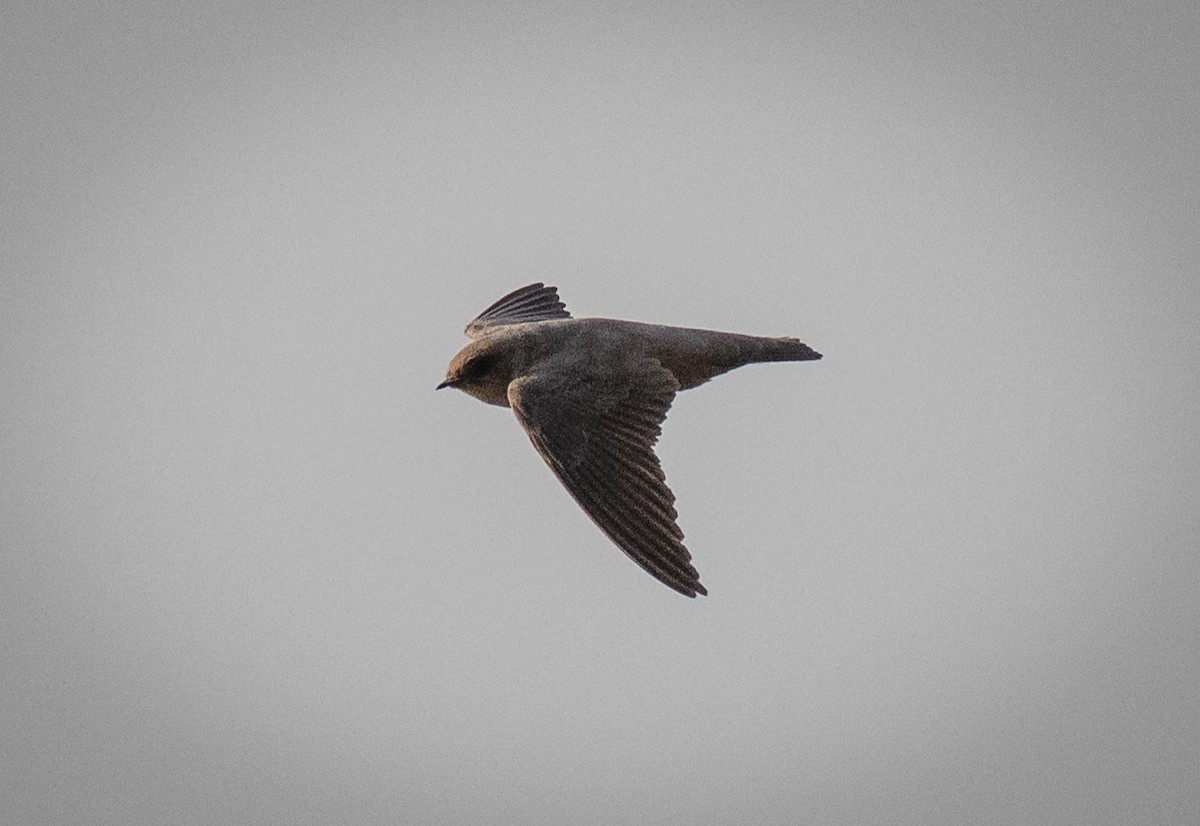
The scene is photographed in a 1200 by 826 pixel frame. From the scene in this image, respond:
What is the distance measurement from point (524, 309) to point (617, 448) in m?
1.87

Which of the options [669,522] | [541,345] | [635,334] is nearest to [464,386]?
[541,345]

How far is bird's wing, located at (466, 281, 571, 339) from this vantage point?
6.25 meters

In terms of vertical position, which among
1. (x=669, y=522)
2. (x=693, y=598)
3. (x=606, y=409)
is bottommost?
(x=693, y=598)

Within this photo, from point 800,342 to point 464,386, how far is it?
127cm

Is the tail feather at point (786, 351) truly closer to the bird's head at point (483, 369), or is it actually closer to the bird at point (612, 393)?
the bird at point (612, 393)

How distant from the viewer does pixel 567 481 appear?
4578 millimetres

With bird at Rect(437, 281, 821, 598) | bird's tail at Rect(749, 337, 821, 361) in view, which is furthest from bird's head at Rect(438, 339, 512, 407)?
bird's tail at Rect(749, 337, 821, 361)

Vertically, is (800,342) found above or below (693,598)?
above

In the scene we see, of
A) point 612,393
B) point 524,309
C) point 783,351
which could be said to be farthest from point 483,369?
point 524,309

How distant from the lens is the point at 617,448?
4684 mm

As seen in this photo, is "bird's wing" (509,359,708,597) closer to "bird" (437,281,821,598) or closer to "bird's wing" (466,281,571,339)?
"bird" (437,281,821,598)

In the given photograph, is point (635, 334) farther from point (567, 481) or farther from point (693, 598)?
point (693, 598)

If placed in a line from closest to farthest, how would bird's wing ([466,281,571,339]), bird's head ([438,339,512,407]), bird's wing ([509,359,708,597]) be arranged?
bird's wing ([509,359,708,597]) → bird's head ([438,339,512,407]) → bird's wing ([466,281,571,339])

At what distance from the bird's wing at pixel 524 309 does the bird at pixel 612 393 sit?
108 cm
